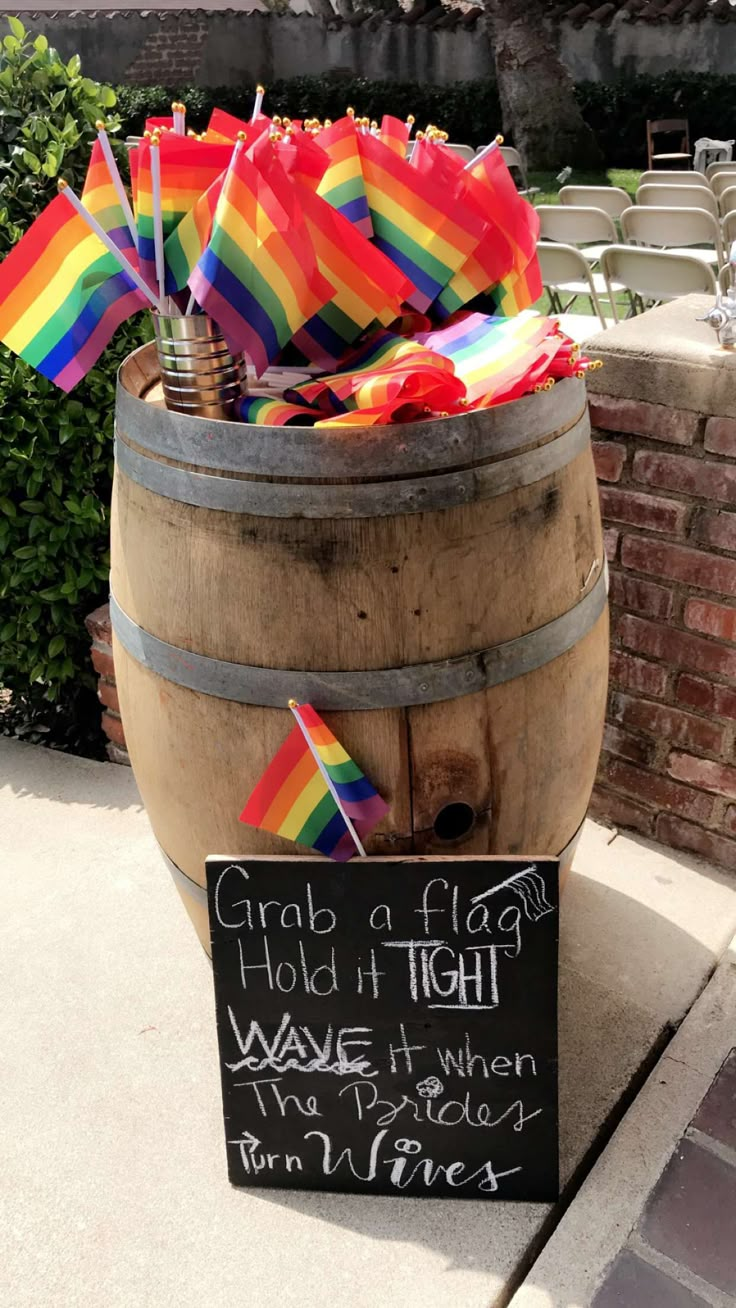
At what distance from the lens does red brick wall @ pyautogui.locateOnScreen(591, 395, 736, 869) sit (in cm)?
220

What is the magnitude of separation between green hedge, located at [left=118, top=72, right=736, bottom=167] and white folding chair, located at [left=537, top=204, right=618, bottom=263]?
9411mm

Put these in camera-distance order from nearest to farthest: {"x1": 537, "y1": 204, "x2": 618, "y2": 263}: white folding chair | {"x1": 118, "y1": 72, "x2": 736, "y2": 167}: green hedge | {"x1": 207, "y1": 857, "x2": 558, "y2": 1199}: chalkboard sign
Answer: {"x1": 207, "y1": 857, "x2": 558, "y2": 1199}: chalkboard sign, {"x1": 537, "y1": 204, "x2": 618, "y2": 263}: white folding chair, {"x1": 118, "y1": 72, "x2": 736, "y2": 167}: green hedge

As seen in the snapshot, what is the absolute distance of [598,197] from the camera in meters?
7.80

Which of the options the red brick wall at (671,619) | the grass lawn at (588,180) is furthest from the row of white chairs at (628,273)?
the grass lawn at (588,180)

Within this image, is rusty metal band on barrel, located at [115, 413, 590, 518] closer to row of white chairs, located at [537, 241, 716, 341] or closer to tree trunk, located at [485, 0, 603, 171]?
row of white chairs, located at [537, 241, 716, 341]

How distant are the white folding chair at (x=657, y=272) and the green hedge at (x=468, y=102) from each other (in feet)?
35.8

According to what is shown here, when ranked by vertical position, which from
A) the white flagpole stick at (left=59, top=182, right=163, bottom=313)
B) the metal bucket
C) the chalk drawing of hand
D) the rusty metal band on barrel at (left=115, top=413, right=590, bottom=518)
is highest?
the white flagpole stick at (left=59, top=182, right=163, bottom=313)

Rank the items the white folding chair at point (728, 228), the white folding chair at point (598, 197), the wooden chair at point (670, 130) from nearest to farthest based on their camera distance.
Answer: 1. the white folding chair at point (728, 228)
2. the white folding chair at point (598, 197)
3. the wooden chair at point (670, 130)

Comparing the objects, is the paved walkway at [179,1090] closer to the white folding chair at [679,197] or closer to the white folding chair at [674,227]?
the white folding chair at [674,227]

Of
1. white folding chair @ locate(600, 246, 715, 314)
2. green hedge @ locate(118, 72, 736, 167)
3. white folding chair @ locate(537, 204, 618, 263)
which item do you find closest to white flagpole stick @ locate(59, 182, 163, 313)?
white folding chair @ locate(600, 246, 715, 314)

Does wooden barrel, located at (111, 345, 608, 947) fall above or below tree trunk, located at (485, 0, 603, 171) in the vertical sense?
below

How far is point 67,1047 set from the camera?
6.86 feet

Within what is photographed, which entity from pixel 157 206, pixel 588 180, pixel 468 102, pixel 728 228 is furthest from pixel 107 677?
pixel 468 102

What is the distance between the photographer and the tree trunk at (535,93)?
14.6m
